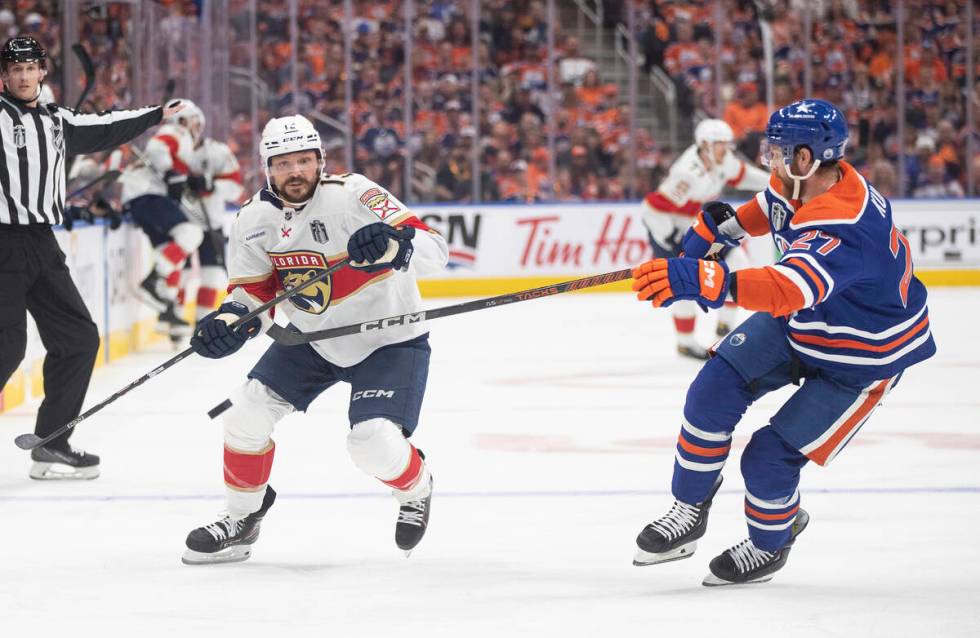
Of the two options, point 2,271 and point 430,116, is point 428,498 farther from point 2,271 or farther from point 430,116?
point 430,116

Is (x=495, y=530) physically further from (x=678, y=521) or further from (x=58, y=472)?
(x=58, y=472)

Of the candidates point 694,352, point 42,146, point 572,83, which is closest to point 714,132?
point 694,352

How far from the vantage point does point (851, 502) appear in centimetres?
416

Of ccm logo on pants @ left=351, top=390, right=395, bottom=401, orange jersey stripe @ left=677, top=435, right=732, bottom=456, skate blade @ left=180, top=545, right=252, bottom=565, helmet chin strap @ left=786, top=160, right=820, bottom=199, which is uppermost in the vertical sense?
helmet chin strap @ left=786, top=160, right=820, bottom=199

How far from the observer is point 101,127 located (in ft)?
15.5

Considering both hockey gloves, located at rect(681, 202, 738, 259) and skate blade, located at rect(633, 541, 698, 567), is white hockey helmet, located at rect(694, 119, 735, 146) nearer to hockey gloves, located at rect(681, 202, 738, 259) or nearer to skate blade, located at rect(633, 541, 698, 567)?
hockey gloves, located at rect(681, 202, 738, 259)

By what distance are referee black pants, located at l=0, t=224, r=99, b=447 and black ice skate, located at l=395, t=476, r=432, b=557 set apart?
1.63 m

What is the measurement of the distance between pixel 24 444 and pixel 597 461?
1819 millimetres

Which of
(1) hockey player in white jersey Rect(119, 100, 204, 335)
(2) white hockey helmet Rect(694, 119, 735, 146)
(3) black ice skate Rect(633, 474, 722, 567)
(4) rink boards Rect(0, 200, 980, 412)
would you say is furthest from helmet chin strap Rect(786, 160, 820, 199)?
(4) rink boards Rect(0, 200, 980, 412)

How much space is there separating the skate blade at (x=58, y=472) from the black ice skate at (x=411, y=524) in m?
1.57

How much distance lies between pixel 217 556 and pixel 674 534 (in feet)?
3.54

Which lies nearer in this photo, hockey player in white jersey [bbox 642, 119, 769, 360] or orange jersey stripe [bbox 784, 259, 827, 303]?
orange jersey stripe [bbox 784, 259, 827, 303]

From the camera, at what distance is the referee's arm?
15.4ft

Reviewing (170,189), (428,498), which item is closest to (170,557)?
(428,498)
